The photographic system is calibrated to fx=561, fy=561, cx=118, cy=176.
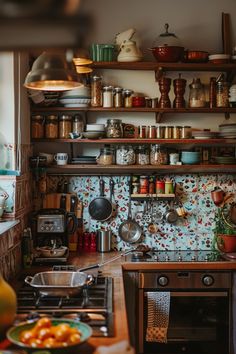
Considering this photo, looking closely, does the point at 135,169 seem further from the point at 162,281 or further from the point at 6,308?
the point at 6,308

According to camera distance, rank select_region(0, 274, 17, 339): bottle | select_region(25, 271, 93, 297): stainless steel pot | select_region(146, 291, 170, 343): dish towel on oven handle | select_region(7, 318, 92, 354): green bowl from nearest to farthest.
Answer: select_region(7, 318, 92, 354): green bowl → select_region(0, 274, 17, 339): bottle → select_region(25, 271, 93, 297): stainless steel pot → select_region(146, 291, 170, 343): dish towel on oven handle

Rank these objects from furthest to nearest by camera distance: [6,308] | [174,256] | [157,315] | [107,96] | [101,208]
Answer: [101,208] → [107,96] → [174,256] → [157,315] → [6,308]

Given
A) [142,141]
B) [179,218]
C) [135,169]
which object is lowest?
[179,218]

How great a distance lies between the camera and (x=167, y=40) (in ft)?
13.9

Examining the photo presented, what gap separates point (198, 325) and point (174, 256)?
531 mm

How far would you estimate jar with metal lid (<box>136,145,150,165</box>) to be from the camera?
4.34 meters

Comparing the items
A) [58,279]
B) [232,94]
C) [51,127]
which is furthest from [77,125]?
[58,279]

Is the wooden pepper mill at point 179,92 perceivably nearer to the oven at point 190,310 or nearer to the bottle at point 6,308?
the oven at point 190,310

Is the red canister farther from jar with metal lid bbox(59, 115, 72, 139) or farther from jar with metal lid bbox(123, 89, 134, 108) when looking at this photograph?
jar with metal lid bbox(59, 115, 72, 139)

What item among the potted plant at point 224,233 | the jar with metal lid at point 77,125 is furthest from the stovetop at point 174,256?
the jar with metal lid at point 77,125

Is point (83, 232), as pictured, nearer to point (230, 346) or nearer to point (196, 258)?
point (196, 258)

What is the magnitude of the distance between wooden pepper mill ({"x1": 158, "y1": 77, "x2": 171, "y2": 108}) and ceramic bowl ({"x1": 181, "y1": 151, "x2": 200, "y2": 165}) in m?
0.39

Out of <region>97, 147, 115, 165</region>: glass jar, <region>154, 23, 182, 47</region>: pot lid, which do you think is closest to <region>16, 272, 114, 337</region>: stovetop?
<region>97, 147, 115, 165</region>: glass jar

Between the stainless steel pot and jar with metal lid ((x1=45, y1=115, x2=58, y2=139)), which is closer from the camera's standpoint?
the stainless steel pot
